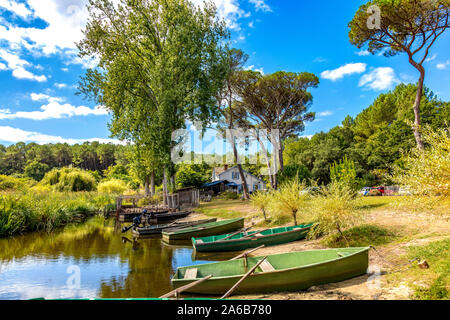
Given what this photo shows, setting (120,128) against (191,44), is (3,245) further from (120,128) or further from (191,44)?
(191,44)

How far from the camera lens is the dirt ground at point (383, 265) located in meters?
5.30

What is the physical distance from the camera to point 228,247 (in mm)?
10977

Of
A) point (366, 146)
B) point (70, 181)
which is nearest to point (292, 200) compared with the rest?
point (70, 181)

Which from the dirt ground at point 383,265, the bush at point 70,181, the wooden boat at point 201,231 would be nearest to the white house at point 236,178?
the bush at point 70,181

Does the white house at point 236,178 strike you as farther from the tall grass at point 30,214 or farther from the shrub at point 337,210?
the shrub at point 337,210

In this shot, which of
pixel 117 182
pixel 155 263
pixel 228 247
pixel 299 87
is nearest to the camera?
pixel 155 263

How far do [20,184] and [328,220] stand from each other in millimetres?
28514

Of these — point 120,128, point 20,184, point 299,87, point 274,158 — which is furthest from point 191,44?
point 20,184

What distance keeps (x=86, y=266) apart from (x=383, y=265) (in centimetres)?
1057

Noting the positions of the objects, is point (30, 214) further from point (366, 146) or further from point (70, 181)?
point (366, 146)

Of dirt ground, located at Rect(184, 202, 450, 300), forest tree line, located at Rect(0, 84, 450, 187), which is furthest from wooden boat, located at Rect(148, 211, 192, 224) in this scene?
dirt ground, located at Rect(184, 202, 450, 300)

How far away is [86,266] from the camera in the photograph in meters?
9.87

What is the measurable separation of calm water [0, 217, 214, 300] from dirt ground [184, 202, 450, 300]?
12.1ft
